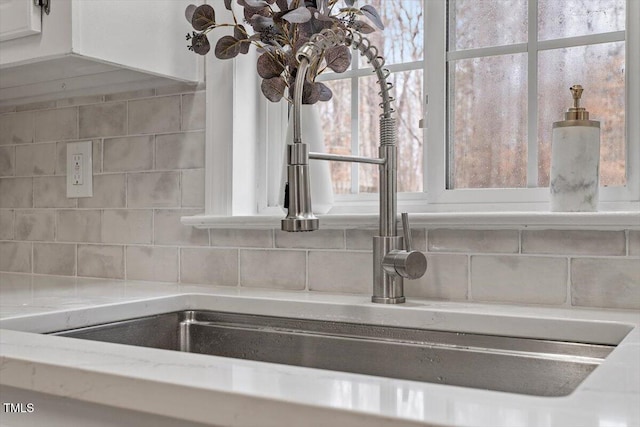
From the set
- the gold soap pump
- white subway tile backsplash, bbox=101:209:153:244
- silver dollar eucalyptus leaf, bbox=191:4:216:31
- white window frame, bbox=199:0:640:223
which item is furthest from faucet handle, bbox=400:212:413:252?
white subway tile backsplash, bbox=101:209:153:244

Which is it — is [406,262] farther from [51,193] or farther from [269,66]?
[51,193]

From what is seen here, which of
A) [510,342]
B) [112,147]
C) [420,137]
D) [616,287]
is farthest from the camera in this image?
[112,147]

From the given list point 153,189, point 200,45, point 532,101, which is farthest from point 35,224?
point 532,101

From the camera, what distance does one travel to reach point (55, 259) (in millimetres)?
1982

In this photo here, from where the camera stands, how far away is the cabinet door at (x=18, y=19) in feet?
4.73

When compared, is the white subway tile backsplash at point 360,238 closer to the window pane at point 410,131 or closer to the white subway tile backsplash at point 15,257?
the window pane at point 410,131

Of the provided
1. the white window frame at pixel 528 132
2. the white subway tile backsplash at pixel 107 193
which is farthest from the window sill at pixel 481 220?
the white subway tile backsplash at pixel 107 193

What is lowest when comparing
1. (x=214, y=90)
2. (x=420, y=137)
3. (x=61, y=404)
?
(x=61, y=404)

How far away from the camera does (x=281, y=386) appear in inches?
26.5

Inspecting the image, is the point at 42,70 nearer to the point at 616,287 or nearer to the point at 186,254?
the point at 186,254

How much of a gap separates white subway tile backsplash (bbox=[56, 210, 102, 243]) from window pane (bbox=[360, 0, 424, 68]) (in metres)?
0.89

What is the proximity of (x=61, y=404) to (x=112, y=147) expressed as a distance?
3.73 ft

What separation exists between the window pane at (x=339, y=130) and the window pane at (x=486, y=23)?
282 millimetres

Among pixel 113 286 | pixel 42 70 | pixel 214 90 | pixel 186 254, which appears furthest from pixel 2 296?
pixel 214 90
